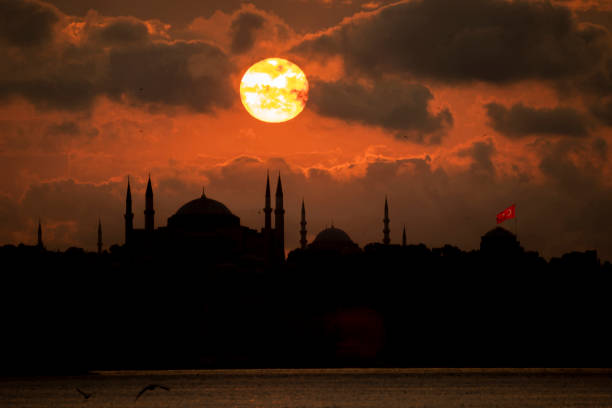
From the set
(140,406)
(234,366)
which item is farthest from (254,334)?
(140,406)

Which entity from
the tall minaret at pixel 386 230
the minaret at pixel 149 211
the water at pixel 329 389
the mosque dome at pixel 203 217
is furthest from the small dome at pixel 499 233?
the minaret at pixel 149 211

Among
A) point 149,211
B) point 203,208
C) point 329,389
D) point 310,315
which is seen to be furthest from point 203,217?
point 329,389

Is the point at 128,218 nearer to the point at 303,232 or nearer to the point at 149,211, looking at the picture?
the point at 149,211

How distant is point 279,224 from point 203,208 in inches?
296

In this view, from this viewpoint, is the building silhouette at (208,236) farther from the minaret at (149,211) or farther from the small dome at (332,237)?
→ the small dome at (332,237)

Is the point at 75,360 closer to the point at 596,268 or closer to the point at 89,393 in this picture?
the point at 89,393

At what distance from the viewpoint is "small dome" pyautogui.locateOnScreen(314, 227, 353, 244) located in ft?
267

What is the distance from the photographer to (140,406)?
37.0m

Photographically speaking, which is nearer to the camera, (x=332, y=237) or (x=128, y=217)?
(x=128, y=217)

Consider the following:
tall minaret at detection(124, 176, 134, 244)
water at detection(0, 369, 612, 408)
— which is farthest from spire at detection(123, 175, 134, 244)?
water at detection(0, 369, 612, 408)

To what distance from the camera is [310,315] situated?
53.7 m

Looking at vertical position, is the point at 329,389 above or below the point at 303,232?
below

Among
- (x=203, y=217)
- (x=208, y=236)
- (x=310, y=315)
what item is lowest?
(x=310, y=315)

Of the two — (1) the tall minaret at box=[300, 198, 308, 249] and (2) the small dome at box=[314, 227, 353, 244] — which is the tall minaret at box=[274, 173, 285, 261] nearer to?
(1) the tall minaret at box=[300, 198, 308, 249]
